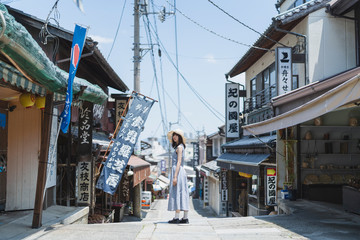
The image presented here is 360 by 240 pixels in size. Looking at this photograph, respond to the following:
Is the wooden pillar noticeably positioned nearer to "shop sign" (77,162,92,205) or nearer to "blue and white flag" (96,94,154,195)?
"blue and white flag" (96,94,154,195)

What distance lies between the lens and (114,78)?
57.4 ft

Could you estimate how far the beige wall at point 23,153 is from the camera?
9312 mm

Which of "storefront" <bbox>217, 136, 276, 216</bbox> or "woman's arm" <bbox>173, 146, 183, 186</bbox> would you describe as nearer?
"woman's arm" <bbox>173, 146, 183, 186</bbox>

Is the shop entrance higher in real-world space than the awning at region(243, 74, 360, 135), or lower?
lower

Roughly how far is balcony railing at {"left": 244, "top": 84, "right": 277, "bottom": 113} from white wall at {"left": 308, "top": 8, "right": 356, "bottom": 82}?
3052mm

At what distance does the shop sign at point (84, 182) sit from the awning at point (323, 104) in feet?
17.4

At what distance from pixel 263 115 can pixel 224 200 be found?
21.7 ft

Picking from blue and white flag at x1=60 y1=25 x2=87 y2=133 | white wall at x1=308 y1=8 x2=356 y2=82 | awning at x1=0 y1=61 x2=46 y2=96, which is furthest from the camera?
white wall at x1=308 y1=8 x2=356 y2=82

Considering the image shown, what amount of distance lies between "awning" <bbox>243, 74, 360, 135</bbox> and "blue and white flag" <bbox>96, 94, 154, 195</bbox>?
436 cm

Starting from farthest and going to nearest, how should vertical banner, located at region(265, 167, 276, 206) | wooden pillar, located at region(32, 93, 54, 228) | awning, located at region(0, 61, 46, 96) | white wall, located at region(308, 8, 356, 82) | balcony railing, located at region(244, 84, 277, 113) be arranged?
balcony railing, located at region(244, 84, 277, 113) < white wall, located at region(308, 8, 356, 82) < vertical banner, located at region(265, 167, 276, 206) < wooden pillar, located at region(32, 93, 54, 228) < awning, located at region(0, 61, 46, 96)

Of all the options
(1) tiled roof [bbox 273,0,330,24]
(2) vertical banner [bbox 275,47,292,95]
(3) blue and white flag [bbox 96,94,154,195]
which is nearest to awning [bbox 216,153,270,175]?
(2) vertical banner [bbox 275,47,292,95]

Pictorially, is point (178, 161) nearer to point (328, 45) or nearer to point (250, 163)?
point (250, 163)

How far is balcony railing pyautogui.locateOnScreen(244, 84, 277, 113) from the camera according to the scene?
1752cm

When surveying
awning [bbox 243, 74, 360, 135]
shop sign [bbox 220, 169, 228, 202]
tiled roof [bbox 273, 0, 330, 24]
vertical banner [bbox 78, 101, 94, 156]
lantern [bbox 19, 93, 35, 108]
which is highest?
tiled roof [bbox 273, 0, 330, 24]
